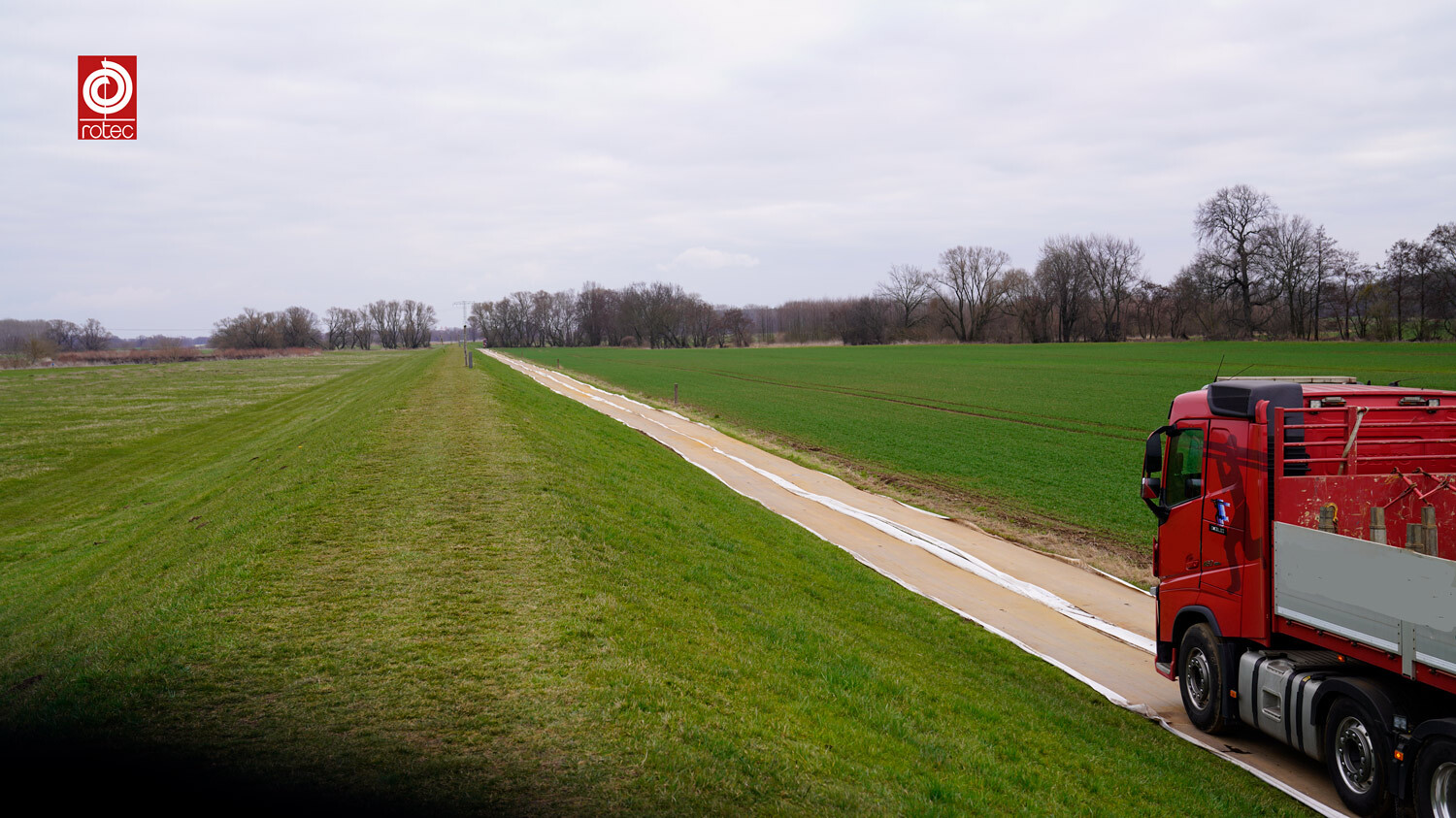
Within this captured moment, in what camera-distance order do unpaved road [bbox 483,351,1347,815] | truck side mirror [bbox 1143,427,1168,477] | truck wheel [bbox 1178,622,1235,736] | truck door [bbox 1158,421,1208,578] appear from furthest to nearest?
truck side mirror [bbox 1143,427,1168,477] < truck door [bbox 1158,421,1208,578] < unpaved road [bbox 483,351,1347,815] < truck wheel [bbox 1178,622,1235,736]

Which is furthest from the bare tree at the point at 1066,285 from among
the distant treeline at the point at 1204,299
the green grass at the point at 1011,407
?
the green grass at the point at 1011,407

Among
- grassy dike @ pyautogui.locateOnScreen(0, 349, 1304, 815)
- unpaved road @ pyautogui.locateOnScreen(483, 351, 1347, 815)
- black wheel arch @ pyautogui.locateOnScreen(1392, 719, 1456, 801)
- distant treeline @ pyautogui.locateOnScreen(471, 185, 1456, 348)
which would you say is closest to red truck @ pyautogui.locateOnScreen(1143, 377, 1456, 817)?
black wheel arch @ pyautogui.locateOnScreen(1392, 719, 1456, 801)

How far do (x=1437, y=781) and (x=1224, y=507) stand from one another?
10.5 feet

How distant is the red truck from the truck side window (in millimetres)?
24

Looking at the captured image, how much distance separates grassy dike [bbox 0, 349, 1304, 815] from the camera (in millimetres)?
5438

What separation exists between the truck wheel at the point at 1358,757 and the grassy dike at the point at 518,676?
556 mm

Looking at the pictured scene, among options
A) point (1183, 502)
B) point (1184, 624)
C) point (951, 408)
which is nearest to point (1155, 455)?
point (1183, 502)

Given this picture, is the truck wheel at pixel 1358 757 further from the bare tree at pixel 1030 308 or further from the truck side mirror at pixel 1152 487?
the bare tree at pixel 1030 308

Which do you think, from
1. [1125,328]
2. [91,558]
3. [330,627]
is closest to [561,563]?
[330,627]

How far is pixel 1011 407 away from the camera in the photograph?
4491 cm

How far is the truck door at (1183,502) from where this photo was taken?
9.41 meters

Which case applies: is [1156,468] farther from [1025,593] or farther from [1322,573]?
[1025,593]

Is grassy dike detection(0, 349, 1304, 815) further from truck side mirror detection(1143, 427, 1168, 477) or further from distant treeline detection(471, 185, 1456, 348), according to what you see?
distant treeline detection(471, 185, 1456, 348)

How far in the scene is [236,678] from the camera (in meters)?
6.76
